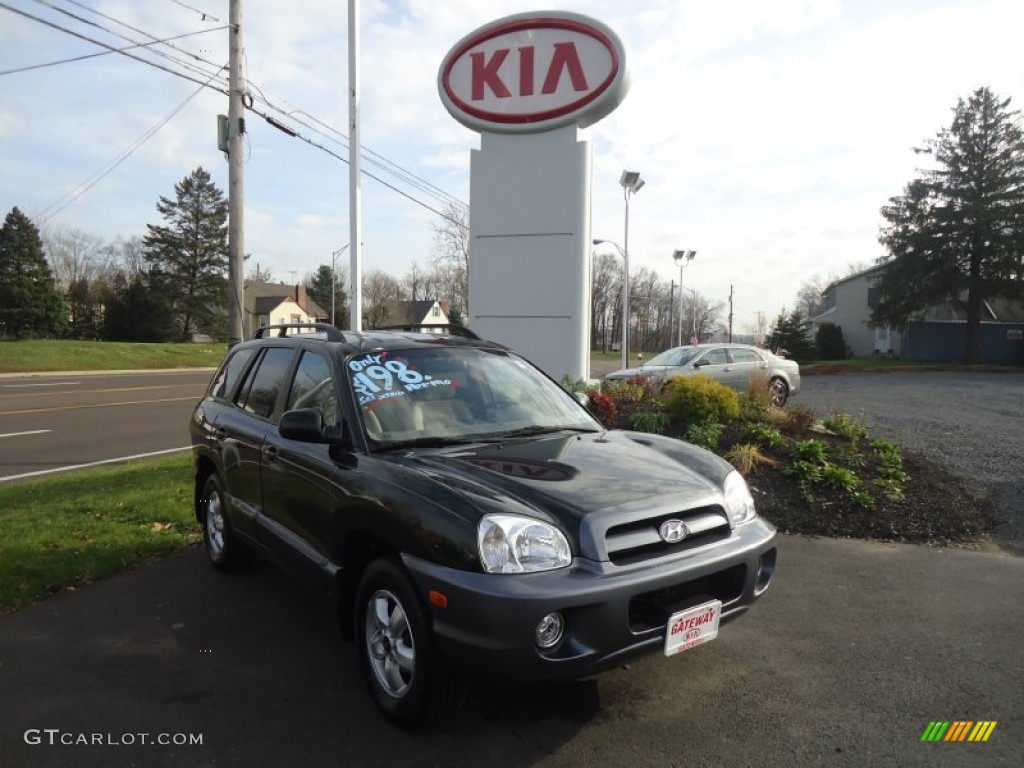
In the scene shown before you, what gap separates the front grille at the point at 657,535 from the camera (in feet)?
8.80

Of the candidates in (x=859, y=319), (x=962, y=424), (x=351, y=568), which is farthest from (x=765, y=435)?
(x=859, y=319)

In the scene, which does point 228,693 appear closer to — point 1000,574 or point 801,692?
point 801,692

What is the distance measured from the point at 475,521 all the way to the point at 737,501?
1425mm

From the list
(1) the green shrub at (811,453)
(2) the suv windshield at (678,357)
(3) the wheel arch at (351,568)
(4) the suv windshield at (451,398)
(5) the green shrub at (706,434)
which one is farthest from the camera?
(2) the suv windshield at (678,357)

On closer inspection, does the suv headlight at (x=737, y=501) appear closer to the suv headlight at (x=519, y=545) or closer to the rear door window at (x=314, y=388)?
the suv headlight at (x=519, y=545)

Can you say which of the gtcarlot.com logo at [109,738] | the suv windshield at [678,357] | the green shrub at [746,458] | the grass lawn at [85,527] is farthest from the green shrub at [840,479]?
the suv windshield at [678,357]

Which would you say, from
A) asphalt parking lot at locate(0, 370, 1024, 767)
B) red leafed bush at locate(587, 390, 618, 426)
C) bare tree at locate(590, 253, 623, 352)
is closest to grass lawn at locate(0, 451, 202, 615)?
asphalt parking lot at locate(0, 370, 1024, 767)

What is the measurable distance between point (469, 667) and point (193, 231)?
6155cm

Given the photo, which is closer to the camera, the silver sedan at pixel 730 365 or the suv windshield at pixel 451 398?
the suv windshield at pixel 451 398

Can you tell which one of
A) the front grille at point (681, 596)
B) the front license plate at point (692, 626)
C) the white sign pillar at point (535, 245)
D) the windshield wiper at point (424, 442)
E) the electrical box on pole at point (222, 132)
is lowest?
the front license plate at point (692, 626)

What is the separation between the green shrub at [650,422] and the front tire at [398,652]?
18.1 ft

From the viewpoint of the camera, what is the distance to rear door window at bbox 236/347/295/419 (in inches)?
169

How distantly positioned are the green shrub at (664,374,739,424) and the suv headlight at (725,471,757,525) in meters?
4.83

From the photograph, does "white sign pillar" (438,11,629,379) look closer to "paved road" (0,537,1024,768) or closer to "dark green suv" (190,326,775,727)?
"dark green suv" (190,326,775,727)
